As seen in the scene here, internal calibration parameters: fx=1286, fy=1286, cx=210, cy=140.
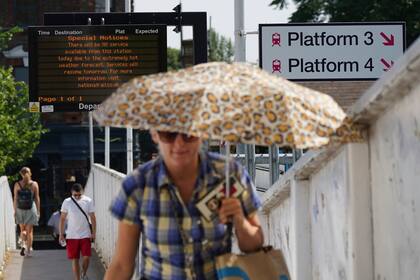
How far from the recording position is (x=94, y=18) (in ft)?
60.7

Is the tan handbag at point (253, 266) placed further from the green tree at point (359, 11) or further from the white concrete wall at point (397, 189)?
the green tree at point (359, 11)

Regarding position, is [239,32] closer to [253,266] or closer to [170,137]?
[170,137]

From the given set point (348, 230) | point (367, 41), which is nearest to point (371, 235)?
point (348, 230)

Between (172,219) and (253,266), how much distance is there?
364 millimetres

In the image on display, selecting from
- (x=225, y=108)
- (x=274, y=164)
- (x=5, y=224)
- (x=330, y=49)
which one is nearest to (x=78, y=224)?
(x=274, y=164)

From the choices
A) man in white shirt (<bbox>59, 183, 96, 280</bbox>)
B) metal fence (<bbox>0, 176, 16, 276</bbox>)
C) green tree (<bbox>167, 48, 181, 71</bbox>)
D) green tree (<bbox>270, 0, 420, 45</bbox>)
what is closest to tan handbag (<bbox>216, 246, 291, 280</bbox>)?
man in white shirt (<bbox>59, 183, 96, 280</bbox>)

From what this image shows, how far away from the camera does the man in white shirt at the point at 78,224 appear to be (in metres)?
17.3

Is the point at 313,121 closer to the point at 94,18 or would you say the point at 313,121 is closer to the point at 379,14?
the point at 94,18

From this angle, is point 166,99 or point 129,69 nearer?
point 166,99

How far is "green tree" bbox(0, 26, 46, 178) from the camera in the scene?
32.2 meters

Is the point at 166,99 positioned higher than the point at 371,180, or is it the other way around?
the point at 166,99

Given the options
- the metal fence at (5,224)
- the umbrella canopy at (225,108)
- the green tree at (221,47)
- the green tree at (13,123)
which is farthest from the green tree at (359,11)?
the green tree at (221,47)

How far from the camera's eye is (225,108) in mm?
4895

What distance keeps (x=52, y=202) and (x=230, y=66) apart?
46.6 meters
